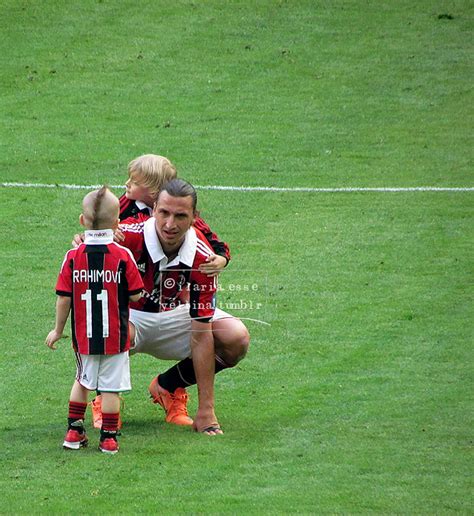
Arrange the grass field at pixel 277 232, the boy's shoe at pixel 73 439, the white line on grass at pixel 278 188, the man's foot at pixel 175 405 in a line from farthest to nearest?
the white line on grass at pixel 278 188
the man's foot at pixel 175 405
the boy's shoe at pixel 73 439
the grass field at pixel 277 232

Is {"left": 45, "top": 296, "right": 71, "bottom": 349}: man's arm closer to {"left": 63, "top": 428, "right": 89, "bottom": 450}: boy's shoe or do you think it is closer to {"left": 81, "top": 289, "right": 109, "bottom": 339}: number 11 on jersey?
{"left": 81, "top": 289, "right": 109, "bottom": 339}: number 11 on jersey

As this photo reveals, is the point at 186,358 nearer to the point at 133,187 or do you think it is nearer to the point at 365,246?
the point at 133,187

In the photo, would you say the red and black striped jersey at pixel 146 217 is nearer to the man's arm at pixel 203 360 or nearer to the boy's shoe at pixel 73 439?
the man's arm at pixel 203 360

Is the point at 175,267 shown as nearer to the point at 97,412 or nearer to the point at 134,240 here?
the point at 134,240

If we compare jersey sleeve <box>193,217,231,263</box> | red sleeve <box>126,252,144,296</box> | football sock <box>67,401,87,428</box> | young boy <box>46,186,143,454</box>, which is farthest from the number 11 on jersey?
jersey sleeve <box>193,217,231,263</box>

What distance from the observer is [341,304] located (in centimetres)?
1008

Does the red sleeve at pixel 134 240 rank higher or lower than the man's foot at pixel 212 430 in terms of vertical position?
higher

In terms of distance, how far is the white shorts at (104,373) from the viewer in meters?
6.88

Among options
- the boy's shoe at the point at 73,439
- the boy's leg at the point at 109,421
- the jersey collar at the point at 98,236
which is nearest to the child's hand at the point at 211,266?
the jersey collar at the point at 98,236

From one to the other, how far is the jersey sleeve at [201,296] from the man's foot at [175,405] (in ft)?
1.79

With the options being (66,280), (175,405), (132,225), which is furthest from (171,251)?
(175,405)

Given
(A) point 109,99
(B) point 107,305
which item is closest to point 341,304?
(B) point 107,305

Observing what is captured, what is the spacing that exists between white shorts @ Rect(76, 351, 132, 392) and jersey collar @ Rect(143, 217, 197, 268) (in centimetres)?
66

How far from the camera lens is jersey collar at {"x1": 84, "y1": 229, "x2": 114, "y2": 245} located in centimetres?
Answer: 682
